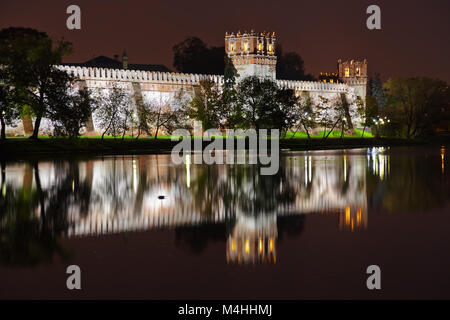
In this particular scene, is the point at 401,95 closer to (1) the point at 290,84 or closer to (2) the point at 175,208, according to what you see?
(1) the point at 290,84

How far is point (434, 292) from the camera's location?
640 cm

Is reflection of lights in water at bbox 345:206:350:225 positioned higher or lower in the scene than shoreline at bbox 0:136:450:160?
lower

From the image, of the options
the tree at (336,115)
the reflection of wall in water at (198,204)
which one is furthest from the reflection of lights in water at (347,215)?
the tree at (336,115)

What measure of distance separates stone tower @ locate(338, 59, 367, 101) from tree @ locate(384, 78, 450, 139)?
61.4ft

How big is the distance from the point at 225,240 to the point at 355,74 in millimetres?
89107

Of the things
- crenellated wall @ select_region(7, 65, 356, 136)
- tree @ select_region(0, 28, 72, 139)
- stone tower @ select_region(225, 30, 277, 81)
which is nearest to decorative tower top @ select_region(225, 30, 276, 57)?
stone tower @ select_region(225, 30, 277, 81)

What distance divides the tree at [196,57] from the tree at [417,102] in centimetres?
2143

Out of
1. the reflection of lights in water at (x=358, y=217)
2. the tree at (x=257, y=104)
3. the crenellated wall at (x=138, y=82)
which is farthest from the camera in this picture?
the crenellated wall at (x=138, y=82)

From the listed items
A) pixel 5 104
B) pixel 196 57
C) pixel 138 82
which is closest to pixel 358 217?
pixel 5 104

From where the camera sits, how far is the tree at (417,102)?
71812mm

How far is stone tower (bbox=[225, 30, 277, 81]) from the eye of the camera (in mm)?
71156

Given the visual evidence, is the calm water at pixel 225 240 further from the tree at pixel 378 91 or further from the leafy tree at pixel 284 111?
the tree at pixel 378 91

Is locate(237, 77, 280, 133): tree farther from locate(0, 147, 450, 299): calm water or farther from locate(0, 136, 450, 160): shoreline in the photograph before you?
locate(0, 147, 450, 299): calm water

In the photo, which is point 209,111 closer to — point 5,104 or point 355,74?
point 5,104
